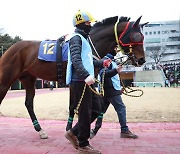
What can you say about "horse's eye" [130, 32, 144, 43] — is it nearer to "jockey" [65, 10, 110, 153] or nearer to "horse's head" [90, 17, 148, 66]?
"horse's head" [90, 17, 148, 66]

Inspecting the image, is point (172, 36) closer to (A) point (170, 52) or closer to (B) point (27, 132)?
(A) point (170, 52)

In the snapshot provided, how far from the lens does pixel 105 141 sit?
15.2 ft

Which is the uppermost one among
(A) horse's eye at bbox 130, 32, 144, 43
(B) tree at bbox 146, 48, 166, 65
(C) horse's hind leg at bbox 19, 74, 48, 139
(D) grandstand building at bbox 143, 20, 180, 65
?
(D) grandstand building at bbox 143, 20, 180, 65

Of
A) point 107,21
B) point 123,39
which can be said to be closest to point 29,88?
point 107,21

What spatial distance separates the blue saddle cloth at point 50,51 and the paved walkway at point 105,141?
140 cm

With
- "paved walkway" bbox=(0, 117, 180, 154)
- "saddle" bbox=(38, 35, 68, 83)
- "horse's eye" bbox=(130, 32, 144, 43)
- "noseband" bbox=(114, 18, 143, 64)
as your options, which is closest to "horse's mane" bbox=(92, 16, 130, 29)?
"noseband" bbox=(114, 18, 143, 64)

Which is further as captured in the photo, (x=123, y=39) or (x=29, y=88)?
(x=29, y=88)

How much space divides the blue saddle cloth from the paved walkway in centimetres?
140

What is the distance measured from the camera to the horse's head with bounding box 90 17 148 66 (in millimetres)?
4341

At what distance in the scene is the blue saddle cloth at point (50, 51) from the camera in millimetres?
4316

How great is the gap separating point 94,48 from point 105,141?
5.34 feet

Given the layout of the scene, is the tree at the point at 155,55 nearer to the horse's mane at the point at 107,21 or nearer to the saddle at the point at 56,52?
the horse's mane at the point at 107,21

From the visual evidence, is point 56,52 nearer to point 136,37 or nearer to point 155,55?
point 136,37

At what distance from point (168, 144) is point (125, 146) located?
0.74 meters
